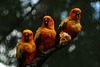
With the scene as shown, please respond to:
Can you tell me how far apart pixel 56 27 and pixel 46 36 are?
19.4 inches

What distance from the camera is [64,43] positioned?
122 centimetres

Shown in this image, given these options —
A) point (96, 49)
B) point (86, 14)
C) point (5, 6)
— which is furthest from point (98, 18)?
point (5, 6)

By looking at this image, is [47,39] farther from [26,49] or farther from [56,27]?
[56,27]

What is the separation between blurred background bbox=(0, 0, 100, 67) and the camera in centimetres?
177

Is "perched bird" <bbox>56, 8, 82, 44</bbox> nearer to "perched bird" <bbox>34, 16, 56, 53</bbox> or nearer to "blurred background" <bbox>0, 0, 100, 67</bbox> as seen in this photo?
"perched bird" <bbox>34, 16, 56, 53</bbox>

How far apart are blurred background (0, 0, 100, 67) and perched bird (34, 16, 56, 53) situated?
44 centimetres

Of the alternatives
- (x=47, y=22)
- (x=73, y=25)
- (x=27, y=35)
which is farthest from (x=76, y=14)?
(x=27, y=35)

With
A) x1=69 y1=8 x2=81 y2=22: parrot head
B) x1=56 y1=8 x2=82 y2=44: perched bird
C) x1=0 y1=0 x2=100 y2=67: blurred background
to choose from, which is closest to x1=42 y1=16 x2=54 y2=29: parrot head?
x1=56 y1=8 x2=82 y2=44: perched bird

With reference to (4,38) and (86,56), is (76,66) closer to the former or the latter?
(86,56)

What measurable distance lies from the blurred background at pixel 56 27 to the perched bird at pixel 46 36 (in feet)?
1.43

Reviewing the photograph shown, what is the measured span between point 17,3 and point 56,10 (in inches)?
30.6

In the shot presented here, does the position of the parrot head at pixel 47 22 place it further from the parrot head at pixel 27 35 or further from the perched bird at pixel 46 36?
the parrot head at pixel 27 35

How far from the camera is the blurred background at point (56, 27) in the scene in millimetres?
1770

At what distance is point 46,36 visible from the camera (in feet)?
4.53
